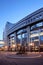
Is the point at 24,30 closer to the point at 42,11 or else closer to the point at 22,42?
the point at 22,42

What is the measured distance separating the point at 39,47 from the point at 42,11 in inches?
520

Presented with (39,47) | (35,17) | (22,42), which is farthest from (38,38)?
(22,42)

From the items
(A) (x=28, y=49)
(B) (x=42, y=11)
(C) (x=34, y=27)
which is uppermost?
(B) (x=42, y=11)

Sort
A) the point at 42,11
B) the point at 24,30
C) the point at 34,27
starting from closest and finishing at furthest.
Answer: the point at 42,11 → the point at 34,27 → the point at 24,30

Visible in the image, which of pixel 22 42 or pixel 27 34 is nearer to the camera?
pixel 27 34

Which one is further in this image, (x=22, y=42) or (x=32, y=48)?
(x=22, y=42)

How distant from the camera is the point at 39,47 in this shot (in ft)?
190

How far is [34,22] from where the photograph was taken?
57844mm

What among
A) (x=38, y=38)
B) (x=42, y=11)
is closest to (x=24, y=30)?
(x=38, y=38)

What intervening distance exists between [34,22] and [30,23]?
1863 mm

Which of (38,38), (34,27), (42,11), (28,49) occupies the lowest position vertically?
(28,49)

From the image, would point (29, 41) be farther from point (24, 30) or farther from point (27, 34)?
point (24, 30)

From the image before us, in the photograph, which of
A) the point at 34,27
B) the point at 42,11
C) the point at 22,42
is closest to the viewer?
the point at 42,11

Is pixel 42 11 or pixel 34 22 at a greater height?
pixel 42 11
